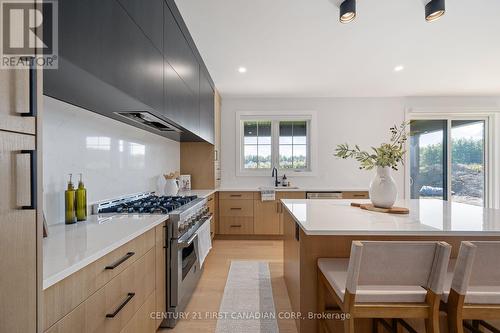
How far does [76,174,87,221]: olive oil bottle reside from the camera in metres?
1.55

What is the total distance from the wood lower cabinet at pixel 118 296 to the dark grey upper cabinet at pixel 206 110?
70.1 inches

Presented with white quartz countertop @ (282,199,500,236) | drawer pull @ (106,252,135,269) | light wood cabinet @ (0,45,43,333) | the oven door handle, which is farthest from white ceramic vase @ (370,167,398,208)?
light wood cabinet @ (0,45,43,333)

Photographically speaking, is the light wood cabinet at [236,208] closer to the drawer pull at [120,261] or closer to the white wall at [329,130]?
the white wall at [329,130]

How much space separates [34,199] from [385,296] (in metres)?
1.43

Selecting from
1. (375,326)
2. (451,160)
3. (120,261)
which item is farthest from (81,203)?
(451,160)

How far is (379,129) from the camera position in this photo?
14.9ft

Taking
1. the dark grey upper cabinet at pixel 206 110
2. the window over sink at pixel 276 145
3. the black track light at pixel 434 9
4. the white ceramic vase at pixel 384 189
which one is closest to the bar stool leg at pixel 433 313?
the white ceramic vase at pixel 384 189

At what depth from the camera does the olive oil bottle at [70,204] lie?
4.86 feet

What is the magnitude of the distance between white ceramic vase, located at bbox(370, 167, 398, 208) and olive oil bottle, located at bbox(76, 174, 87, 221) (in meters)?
2.12

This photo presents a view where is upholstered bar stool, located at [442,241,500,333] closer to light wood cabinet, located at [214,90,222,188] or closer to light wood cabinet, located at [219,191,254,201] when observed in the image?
light wood cabinet, located at [219,191,254,201]

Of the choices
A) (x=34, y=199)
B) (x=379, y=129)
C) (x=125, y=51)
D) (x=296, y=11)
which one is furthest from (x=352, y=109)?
(x=34, y=199)

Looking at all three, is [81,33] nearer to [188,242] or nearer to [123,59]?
[123,59]

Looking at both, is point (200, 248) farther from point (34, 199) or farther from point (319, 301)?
point (34, 199)

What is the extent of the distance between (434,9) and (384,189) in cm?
146
